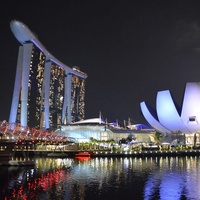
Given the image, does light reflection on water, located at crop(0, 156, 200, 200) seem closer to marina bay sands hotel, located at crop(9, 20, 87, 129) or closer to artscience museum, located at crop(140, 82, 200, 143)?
artscience museum, located at crop(140, 82, 200, 143)

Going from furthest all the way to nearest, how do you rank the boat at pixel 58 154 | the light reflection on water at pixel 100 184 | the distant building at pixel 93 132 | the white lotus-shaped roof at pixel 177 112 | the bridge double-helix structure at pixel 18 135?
1. the distant building at pixel 93 132
2. the white lotus-shaped roof at pixel 177 112
3. the boat at pixel 58 154
4. the bridge double-helix structure at pixel 18 135
5. the light reflection on water at pixel 100 184

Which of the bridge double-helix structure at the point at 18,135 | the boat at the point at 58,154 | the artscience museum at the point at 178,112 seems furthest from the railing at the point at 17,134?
the artscience museum at the point at 178,112

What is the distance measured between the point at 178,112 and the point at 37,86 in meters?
24.5

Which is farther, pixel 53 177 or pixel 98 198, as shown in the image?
pixel 53 177

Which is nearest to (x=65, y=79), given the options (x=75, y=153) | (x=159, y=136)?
(x=159, y=136)

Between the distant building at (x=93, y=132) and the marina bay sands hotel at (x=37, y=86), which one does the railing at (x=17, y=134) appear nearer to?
the distant building at (x=93, y=132)

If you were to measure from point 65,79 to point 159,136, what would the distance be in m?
27.4

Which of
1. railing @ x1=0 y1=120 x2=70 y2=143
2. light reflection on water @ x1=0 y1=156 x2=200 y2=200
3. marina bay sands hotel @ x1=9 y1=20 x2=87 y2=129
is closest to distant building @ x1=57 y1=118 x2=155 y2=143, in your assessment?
railing @ x1=0 y1=120 x2=70 y2=143

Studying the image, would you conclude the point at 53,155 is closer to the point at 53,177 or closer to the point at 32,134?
the point at 32,134

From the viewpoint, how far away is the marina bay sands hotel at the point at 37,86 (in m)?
55.5

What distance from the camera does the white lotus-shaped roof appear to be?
156 ft

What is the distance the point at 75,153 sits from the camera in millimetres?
40781

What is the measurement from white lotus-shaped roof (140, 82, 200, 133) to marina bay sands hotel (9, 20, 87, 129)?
17.8 meters

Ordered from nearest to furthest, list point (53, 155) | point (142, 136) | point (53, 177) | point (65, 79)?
point (53, 177), point (53, 155), point (142, 136), point (65, 79)
